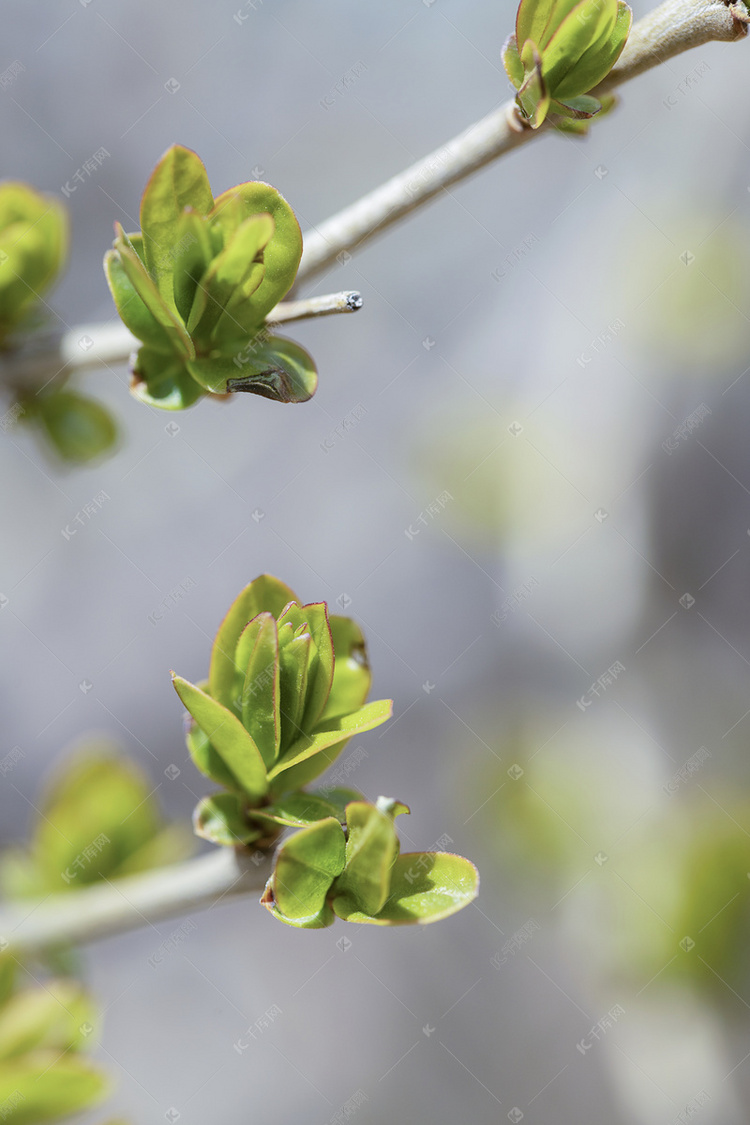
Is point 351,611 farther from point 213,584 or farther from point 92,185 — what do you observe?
point 92,185

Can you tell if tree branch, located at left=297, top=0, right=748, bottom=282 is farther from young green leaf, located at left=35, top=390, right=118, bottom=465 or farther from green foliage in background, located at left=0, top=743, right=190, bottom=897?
green foliage in background, located at left=0, top=743, right=190, bottom=897

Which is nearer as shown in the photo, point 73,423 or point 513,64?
point 513,64

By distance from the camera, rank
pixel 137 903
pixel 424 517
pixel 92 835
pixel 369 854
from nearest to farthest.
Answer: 1. pixel 369 854
2. pixel 137 903
3. pixel 92 835
4. pixel 424 517

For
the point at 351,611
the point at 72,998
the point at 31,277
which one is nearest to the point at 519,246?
the point at 351,611

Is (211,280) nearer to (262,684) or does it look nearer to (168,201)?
(168,201)

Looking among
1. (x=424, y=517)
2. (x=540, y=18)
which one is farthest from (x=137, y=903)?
(x=424, y=517)

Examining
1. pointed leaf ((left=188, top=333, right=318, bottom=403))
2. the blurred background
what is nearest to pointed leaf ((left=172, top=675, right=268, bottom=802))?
pointed leaf ((left=188, top=333, right=318, bottom=403))

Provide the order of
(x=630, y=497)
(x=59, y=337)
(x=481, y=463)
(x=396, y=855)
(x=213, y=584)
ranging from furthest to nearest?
1. (x=213, y=584)
2. (x=630, y=497)
3. (x=481, y=463)
4. (x=59, y=337)
5. (x=396, y=855)
